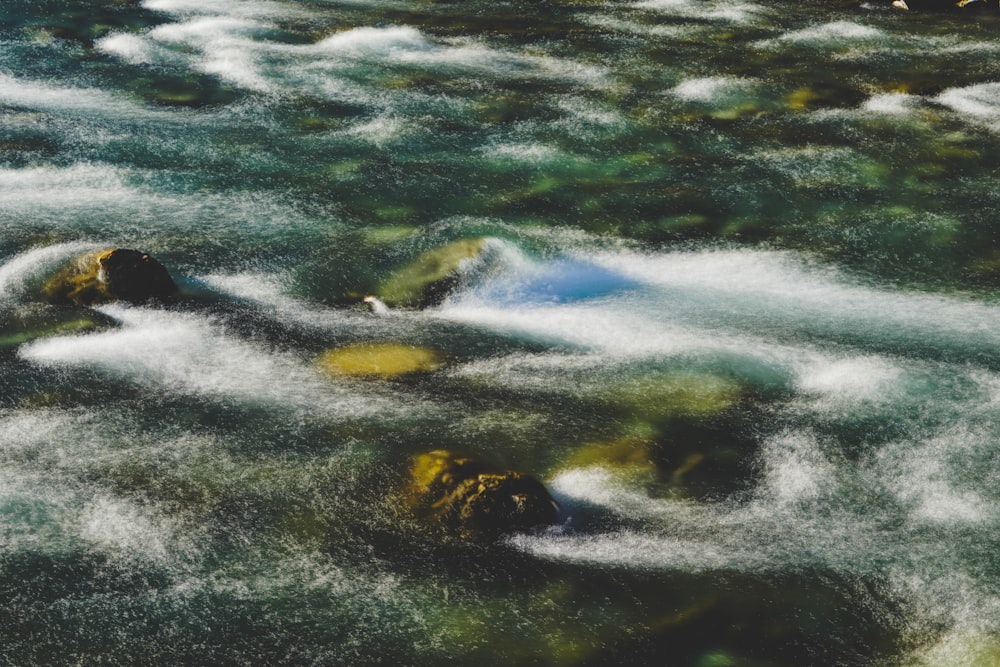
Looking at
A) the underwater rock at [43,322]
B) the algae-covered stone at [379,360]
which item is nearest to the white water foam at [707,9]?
the algae-covered stone at [379,360]

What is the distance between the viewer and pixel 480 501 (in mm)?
4551

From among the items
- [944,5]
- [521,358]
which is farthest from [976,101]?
[521,358]

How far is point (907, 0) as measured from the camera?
12688 mm

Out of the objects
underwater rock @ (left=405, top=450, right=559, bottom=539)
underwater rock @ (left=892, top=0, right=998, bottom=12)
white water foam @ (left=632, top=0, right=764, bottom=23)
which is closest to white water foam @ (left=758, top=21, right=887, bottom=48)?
white water foam @ (left=632, top=0, right=764, bottom=23)

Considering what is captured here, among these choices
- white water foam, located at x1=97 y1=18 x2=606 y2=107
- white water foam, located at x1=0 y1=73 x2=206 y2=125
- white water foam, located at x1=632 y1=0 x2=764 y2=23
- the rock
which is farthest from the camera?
white water foam, located at x1=632 y1=0 x2=764 y2=23

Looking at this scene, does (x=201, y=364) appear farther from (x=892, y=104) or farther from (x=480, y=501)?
(x=892, y=104)

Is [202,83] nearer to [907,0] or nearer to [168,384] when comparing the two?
[168,384]

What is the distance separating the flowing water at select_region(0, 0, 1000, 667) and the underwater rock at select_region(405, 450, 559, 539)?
0.26 feet

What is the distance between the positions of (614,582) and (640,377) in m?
1.62

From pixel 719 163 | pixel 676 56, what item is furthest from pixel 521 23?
pixel 719 163

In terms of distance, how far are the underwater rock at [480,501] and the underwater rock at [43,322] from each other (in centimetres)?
247

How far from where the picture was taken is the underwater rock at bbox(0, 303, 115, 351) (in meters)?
6.12

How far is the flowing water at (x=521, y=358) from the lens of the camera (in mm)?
4242

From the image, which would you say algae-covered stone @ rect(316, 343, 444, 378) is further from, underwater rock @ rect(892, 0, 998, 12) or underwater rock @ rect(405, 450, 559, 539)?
underwater rock @ rect(892, 0, 998, 12)
